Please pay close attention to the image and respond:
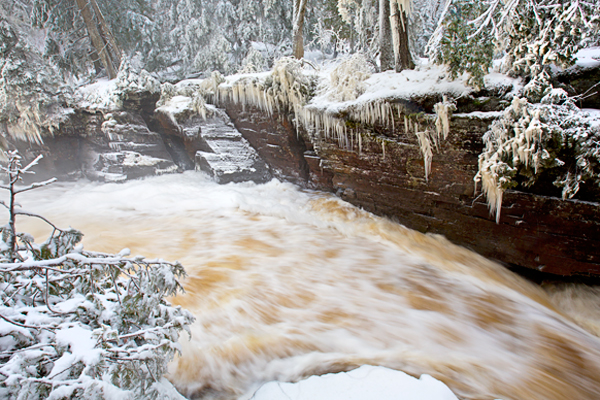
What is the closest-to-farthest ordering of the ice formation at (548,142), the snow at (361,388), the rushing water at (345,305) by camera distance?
the snow at (361,388) < the rushing water at (345,305) < the ice formation at (548,142)

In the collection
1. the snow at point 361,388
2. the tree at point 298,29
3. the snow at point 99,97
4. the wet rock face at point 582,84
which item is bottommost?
the snow at point 361,388

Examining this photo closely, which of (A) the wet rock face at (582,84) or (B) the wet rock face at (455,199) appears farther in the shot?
(B) the wet rock face at (455,199)

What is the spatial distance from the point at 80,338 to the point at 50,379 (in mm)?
201

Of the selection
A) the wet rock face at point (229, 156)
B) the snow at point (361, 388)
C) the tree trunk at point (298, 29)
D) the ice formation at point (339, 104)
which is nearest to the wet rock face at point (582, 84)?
the ice formation at point (339, 104)

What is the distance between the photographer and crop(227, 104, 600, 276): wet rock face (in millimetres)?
4773

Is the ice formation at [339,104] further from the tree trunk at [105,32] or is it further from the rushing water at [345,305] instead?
the tree trunk at [105,32]

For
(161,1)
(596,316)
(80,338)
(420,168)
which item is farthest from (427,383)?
(161,1)

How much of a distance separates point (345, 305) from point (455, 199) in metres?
3.35

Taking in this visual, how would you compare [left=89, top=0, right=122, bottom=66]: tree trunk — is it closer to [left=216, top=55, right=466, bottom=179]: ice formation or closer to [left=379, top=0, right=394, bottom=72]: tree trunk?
[left=216, top=55, right=466, bottom=179]: ice formation

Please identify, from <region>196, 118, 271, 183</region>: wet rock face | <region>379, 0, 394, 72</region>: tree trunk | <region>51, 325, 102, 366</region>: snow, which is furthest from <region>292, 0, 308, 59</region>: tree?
<region>51, 325, 102, 366</region>: snow

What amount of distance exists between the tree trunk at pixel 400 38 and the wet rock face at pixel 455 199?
224 cm

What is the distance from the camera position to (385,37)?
7629 millimetres

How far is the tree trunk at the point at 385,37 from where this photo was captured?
Result: 7.37 metres

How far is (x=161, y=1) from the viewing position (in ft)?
61.3
